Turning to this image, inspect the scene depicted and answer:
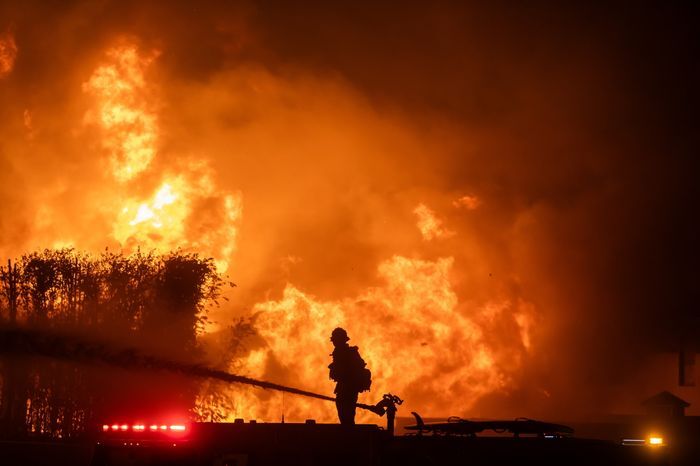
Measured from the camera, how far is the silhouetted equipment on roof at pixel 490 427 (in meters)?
19.0

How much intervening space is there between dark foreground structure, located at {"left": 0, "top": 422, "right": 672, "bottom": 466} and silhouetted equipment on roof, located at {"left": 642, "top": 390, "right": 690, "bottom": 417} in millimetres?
50481

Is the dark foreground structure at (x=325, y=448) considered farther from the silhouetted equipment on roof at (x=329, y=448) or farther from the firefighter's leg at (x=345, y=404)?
the firefighter's leg at (x=345, y=404)

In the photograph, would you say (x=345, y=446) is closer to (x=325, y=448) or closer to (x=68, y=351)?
(x=325, y=448)

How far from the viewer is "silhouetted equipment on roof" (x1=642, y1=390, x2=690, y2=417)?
216ft

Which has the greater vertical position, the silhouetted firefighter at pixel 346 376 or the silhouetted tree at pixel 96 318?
the silhouetted tree at pixel 96 318

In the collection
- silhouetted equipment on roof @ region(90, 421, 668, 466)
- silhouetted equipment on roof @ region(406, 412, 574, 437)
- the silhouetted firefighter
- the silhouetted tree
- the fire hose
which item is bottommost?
silhouetted equipment on roof @ region(90, 421, 668, 466)

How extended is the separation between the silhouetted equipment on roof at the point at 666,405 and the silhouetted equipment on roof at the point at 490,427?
49727 millimetres

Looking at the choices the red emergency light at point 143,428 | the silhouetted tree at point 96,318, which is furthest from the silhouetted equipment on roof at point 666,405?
the red emergency light at point 143,428

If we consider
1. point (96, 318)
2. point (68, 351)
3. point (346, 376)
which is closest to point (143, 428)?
point (346, 376)

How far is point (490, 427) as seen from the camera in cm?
1956

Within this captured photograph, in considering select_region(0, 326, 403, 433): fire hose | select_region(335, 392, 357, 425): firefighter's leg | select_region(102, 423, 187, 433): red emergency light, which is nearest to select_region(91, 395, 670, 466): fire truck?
select_region(102, 423, 187, 433): red emergency light

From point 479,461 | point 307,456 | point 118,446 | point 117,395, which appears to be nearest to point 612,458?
point 479,461

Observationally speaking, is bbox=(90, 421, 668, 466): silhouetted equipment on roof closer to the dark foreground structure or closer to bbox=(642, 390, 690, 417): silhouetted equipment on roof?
the dark foreground structure

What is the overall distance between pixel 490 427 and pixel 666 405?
51.6m
